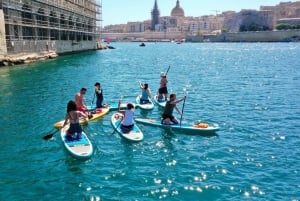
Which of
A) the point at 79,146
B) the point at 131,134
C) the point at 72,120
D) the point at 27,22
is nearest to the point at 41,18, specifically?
the point at 27,22

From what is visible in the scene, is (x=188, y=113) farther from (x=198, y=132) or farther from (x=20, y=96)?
(x=20, y=96)

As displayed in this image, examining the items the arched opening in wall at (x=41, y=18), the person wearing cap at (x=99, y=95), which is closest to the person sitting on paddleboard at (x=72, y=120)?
the person wearing cap at (x=99, y=95)

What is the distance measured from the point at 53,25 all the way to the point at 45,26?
18.4 ft

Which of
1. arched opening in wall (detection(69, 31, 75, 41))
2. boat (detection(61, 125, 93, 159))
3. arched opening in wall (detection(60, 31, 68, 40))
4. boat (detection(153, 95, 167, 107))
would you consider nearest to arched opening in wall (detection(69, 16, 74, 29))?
arched opening in wall (detection(69, 31, 75, 41))

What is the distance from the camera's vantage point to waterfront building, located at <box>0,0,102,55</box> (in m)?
48.5

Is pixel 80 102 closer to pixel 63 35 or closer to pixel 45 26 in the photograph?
pixel 45 26

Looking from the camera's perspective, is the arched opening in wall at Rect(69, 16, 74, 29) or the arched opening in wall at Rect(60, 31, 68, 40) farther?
the arched opening in wall at Rect(69, 16, 74, 29)

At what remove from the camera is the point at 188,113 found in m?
21.2

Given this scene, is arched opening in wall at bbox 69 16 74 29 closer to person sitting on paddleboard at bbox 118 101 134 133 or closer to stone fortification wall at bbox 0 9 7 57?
stone fortification wall at bbox 0 9 7 57

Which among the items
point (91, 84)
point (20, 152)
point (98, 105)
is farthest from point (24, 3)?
point (20, 152)

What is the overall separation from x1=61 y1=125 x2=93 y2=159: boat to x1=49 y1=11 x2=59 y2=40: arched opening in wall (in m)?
56.4

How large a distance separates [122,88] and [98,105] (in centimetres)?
1112

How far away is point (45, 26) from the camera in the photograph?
6350 centimetres

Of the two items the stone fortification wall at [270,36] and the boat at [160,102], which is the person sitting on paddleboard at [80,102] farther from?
the stone fortification wall at [270,36]
